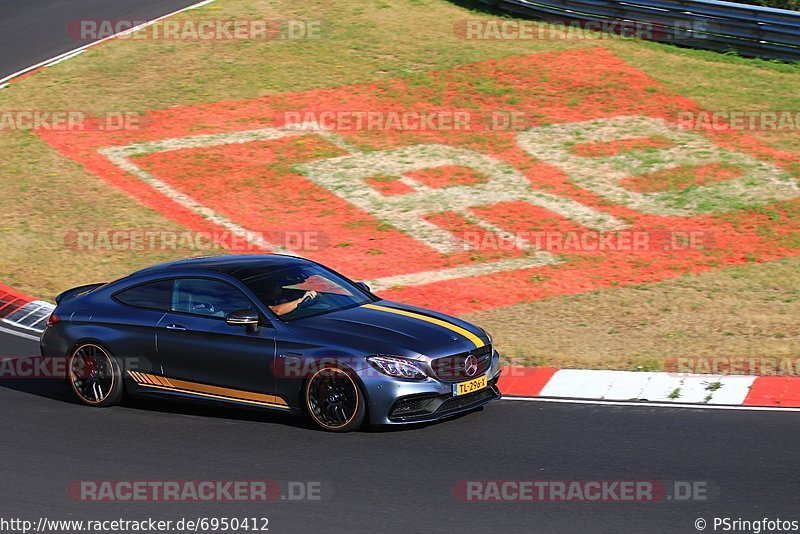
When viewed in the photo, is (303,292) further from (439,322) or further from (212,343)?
(439,322)

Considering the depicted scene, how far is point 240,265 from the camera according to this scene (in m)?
11.0

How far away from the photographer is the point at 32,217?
1906 centimetres

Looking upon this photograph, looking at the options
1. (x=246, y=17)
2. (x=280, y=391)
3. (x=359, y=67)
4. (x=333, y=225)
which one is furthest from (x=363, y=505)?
(x=246, y=17)

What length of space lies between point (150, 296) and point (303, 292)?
4.94 feet

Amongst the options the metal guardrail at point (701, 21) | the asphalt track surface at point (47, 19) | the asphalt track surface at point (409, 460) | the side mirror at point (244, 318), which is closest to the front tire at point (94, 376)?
the asphalt track surface at point (409, 460)

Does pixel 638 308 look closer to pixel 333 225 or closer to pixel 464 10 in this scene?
pixel 333 225

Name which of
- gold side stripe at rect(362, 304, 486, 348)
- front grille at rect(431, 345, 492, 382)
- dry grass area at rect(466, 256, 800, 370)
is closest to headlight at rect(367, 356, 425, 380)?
front grille at rect(431, 345, 492, 382)

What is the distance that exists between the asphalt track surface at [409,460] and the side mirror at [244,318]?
3.11 feet

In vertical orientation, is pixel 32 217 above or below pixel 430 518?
below

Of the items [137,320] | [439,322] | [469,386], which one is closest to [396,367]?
[469,386]

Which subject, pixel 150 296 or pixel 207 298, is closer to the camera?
pixel 207 298

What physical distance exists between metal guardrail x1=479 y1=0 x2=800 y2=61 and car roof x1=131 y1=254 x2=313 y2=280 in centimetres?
1536

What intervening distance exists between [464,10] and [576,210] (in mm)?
10596

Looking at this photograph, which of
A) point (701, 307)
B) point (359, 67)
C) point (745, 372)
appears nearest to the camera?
point (745, 372)
